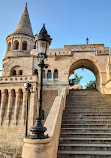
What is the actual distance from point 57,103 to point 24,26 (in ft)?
50.2

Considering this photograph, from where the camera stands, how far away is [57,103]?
292 inches

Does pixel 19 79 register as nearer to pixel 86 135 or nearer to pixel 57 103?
pixel 57 103

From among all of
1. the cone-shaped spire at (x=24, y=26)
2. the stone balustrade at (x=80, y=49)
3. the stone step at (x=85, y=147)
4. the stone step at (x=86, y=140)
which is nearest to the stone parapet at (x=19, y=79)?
the stone balustrade at (x=80, y=49)

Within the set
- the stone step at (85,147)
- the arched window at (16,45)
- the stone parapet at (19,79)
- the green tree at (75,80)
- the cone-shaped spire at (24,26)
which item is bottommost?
the stone step at (85,147)

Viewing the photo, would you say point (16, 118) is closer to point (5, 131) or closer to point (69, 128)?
point (5, 131)

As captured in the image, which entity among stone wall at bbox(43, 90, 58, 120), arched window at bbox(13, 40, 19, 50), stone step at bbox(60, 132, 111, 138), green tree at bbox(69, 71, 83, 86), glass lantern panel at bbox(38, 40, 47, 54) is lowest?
stone step at bbox(60, 132, 111, 138)

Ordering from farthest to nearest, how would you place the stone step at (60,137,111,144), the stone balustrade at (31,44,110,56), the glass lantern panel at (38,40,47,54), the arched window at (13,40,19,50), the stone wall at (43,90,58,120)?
1. the arched window at (13,40,19,50)
2. the stone balustrade at (31,44,110,56)
3. the stone wall at (43,90,58,120)
4. the stone step at (60,137,111,144)
5. the glass lantern panel at (38,40,47,54)

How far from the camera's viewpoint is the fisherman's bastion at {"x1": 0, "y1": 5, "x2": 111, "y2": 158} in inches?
202

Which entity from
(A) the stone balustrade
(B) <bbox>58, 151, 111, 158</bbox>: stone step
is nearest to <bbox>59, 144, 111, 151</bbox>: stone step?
(B) <bbox>58, 151, 111, 158</bbox>: stone step

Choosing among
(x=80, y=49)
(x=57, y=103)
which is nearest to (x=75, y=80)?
(x=80, y=49)

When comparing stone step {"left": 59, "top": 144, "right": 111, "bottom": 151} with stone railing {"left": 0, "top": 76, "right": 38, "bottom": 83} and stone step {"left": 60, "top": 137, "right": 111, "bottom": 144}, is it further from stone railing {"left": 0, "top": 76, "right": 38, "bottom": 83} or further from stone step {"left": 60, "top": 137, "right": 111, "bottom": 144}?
stone railing {"left": 0, "top": 76, "right": 38, "bottom": 83}

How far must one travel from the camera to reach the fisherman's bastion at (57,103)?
514 cm

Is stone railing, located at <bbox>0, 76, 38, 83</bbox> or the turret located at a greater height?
the turret

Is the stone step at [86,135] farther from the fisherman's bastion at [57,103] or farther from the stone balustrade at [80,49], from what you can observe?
the stone balustrade at [80,49]
